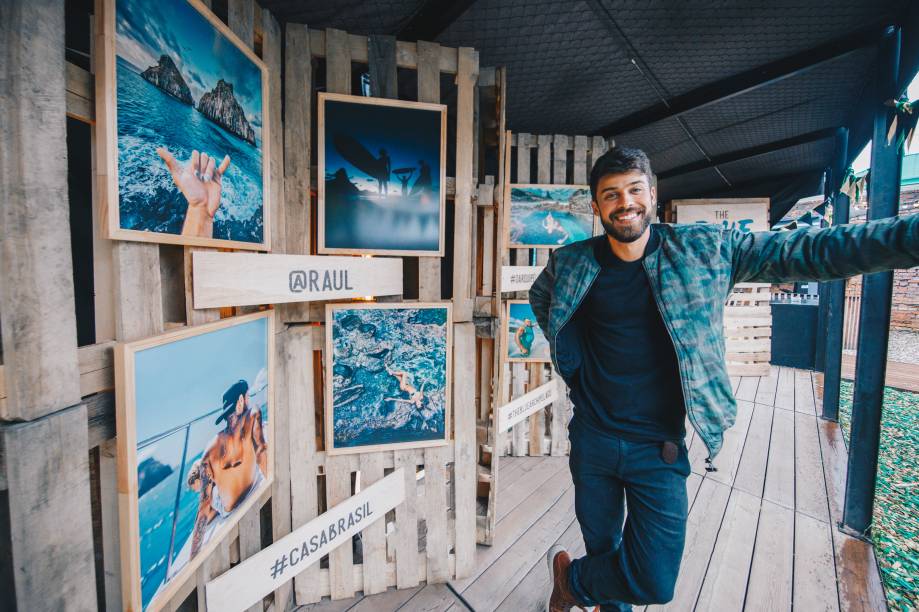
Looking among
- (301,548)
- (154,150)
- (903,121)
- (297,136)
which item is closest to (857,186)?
(903,121)

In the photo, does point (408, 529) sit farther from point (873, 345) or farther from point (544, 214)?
point (873, 345)

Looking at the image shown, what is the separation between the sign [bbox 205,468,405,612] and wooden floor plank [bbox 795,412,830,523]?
3.15 m

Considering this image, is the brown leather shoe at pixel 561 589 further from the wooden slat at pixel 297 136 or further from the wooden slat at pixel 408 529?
the wooden slat at pixel 297 136

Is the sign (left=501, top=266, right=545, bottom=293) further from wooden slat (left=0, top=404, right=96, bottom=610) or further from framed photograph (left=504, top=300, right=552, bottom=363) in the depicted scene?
wooden slat (left=0, top=404, right=96, bottom=610)

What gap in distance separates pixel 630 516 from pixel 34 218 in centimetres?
211

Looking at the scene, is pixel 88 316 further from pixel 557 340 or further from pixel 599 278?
pixel 599 278

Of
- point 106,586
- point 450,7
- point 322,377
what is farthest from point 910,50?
point 106,586

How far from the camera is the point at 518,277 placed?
2.97 m

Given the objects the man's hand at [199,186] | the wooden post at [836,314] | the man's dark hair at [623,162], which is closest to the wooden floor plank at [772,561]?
the man's dark hair at [623,162]

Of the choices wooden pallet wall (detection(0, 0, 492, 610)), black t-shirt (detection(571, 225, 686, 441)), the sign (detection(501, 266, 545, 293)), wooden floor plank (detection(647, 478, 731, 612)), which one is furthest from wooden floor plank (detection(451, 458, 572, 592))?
the sign (detection(501, 266, 545, 293))

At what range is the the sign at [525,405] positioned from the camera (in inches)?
105

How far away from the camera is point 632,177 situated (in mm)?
1444

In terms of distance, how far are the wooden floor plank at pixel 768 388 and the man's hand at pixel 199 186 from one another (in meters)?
6.37

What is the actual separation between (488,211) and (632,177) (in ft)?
4.69
